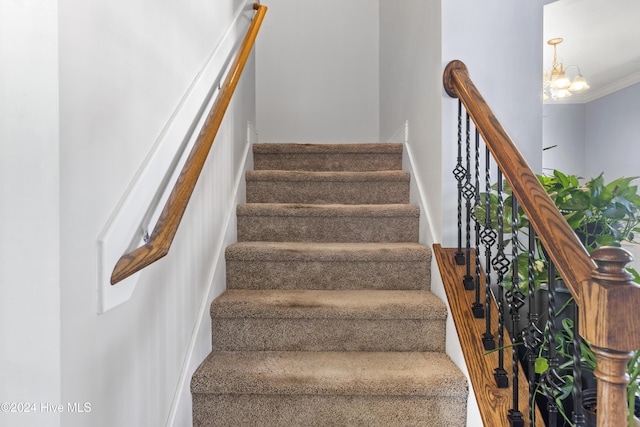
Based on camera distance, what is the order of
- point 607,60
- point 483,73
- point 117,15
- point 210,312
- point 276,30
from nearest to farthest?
point 117,15
point 210,312
point 483,73
point 276,30
point 607,60

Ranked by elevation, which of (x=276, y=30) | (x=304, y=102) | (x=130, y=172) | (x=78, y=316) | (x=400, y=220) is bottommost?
(x=78, y=316)

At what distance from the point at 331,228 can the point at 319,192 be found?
0.32m

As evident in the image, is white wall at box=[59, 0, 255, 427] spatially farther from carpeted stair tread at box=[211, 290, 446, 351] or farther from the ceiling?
the ceiling

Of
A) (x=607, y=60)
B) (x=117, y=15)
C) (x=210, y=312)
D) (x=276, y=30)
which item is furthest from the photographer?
(x=607, y=60)

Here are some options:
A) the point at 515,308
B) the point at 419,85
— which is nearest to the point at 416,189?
the point at 419,85

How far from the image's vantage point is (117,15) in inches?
32.6

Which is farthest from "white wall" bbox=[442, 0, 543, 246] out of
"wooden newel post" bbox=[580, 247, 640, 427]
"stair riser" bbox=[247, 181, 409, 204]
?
"wooden newel post" bbox=[580, 247, 640, 427]

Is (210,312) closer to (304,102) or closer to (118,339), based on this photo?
(118,339)

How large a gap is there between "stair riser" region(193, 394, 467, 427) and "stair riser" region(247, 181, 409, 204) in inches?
45.1

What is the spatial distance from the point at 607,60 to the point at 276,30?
3939 millimetres

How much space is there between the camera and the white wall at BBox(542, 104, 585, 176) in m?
5.57

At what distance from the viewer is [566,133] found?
5.62 meters

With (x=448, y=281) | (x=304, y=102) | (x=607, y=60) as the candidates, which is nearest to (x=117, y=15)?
(x=448, y=281)

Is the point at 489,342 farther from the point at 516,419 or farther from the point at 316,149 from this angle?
the point at 316,149
